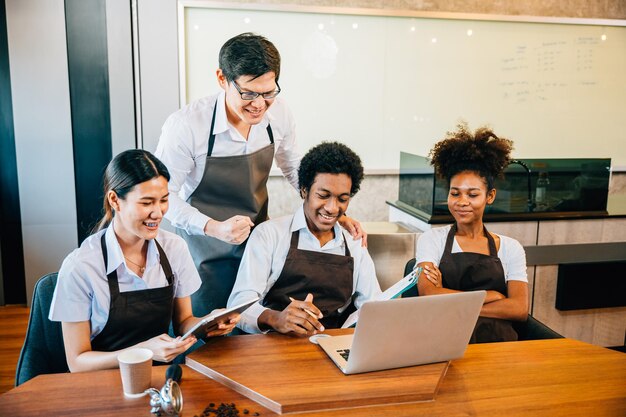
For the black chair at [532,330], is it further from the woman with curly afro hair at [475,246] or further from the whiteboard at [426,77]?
the whiteboard at [426,77]

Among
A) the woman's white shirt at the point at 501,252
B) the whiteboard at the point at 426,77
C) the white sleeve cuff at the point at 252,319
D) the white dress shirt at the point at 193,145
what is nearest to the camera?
the white sleeve cuff at the point at 252,319

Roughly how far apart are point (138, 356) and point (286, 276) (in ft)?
2.56

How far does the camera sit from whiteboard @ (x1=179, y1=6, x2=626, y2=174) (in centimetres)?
427

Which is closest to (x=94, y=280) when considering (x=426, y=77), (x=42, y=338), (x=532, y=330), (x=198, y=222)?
(x=42, y=338)

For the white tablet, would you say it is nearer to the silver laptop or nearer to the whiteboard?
the silver laptop

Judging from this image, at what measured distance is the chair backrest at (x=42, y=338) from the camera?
1.60 m

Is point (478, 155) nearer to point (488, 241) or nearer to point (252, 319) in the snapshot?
point (488, 241)

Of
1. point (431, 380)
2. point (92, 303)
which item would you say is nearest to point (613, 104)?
point (431, 380)

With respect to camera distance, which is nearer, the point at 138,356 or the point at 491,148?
the point at 138,356

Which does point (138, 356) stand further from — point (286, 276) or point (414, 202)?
point (414, 202)

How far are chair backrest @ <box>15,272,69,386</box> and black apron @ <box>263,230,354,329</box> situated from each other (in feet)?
2.27

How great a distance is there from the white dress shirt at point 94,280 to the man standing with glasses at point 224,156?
31 centimetres

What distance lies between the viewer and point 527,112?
187 inches

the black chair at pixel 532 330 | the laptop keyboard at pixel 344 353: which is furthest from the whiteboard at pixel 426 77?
the laptop keyboard at pixel 344 353
